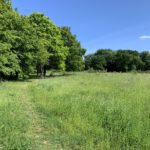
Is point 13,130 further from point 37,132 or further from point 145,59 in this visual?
point 145,59

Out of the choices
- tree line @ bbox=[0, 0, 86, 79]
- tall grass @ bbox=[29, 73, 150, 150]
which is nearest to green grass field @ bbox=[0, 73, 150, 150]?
tall grass @ bbox=[29, 73, 150, 150]

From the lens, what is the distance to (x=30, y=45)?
31438 millimetres

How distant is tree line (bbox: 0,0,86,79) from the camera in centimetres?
2635

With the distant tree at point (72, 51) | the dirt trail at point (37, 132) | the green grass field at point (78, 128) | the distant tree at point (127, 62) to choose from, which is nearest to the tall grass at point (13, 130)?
the green grass field at point (78, 128)

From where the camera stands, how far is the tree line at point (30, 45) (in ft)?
86.4

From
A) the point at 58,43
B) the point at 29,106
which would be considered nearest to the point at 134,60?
the point at 58,43

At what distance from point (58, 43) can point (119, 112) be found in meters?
35.4

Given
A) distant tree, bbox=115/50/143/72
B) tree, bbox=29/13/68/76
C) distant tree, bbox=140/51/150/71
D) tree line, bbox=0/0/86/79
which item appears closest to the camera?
tree line, bbox=0/0/86/79

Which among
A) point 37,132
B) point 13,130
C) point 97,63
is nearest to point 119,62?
point 97,63

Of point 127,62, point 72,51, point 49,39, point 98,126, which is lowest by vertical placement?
point 98,126

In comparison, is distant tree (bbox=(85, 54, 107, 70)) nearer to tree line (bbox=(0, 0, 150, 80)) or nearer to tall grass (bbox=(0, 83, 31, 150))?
tree line (bbox=(0, 0, 150, 80))

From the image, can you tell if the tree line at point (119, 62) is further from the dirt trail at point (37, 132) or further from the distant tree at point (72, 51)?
the dirt trail at point (37, 132)

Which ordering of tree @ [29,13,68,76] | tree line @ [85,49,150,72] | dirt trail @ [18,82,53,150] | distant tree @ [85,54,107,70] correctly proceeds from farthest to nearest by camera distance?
tree line @ [85,49,150,72], distant tree @ [85,54,107,70], tree @ [29,13,68,76], dirt trail @ [18,82,53,150]

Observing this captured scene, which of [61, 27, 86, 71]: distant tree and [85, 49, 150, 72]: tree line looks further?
[85, 49, 150, 72]: tree line
